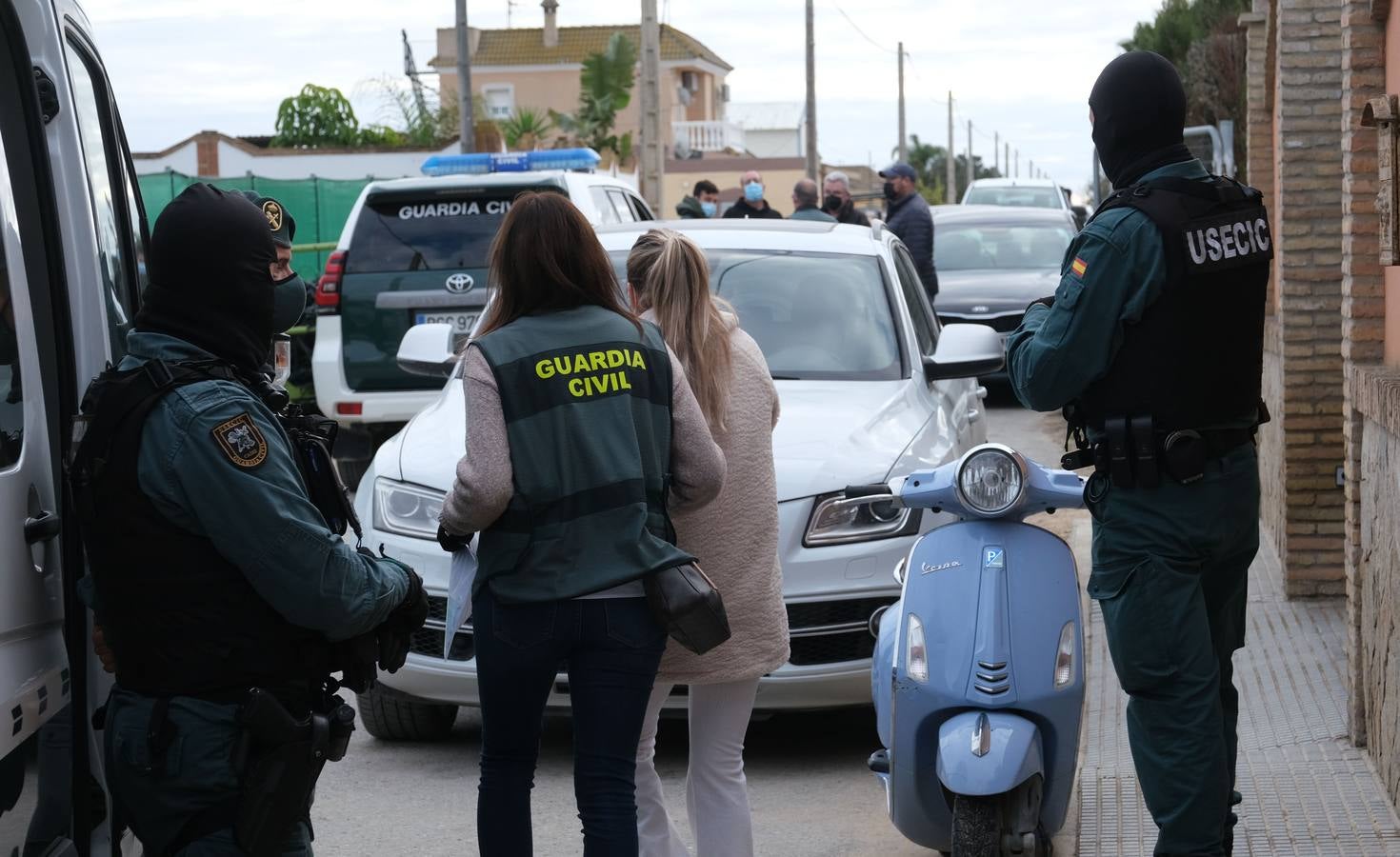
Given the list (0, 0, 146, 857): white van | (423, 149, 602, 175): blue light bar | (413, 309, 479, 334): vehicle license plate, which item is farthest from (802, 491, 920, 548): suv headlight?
(423, 149, 602, 175): blue light bar

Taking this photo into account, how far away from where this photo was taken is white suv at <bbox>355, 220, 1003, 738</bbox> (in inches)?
218

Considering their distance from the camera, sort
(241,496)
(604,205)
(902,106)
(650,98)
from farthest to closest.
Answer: (902,106) < (650,98) < (604,205) < (241,496)

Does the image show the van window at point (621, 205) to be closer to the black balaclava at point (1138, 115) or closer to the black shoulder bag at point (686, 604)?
the black balaclava at point (1138, 115)

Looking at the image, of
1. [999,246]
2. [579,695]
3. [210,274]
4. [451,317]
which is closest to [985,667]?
[579,695]

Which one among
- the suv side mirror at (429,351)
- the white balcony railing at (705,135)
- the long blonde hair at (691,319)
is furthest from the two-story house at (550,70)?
the long blonde hair at (691,319)

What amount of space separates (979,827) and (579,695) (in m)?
1.05

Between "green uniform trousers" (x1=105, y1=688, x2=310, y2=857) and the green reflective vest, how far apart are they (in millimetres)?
823

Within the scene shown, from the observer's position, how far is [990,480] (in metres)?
4.29

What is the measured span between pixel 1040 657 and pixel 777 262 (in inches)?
117

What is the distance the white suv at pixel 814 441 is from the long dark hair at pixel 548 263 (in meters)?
1.37

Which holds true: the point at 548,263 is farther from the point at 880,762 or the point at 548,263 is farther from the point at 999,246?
the point at 999,246

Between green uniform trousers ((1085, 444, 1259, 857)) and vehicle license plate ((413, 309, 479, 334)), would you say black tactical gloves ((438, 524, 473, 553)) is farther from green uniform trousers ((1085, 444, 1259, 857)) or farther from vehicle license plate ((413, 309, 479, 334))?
vehicle license plate ((413, 309, 479, 334))

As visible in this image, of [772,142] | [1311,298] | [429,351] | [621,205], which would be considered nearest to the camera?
[429,351]

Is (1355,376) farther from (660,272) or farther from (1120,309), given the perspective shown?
(660,272)
